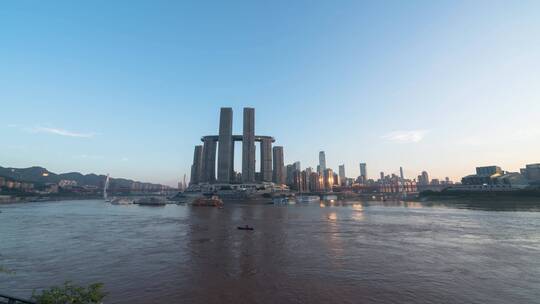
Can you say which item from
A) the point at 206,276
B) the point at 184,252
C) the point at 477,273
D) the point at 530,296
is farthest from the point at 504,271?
the point at 184,252

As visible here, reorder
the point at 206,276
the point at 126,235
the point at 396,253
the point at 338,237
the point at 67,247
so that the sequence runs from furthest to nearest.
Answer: the point at 126,235 → the point at 338,237 → the point at 67,247 → the point at 396,253 → the point at 206,276

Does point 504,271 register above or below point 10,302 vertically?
below

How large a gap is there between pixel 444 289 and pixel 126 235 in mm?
46365

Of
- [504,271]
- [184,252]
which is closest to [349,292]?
[504,271]

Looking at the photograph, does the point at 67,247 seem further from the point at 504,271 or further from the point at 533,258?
the point at 533,258

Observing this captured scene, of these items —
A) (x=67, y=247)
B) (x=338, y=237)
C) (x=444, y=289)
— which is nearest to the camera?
(x=444, y=289)

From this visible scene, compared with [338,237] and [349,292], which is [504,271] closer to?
[349,292]

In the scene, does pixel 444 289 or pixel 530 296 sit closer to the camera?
pixel 530 296

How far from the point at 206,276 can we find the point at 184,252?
10.6 metres

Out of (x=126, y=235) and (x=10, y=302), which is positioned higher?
(x=10, y=302)

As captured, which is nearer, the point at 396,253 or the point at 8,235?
the point at 396,253

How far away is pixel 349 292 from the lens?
2002cm

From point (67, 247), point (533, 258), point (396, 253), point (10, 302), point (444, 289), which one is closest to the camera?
point (10, 302)

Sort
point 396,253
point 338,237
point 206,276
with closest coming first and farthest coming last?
point 206,276 < point 396,253 < point 338,237
